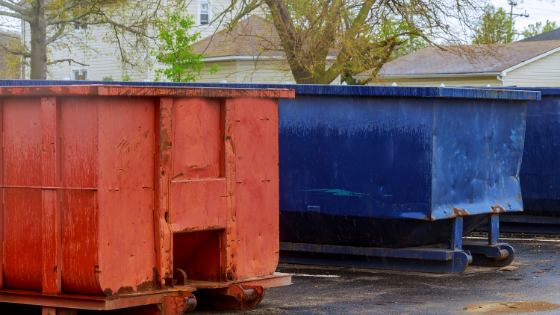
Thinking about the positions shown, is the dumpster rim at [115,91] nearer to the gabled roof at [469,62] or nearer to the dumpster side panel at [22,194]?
the dumpster side panel at [22,194]

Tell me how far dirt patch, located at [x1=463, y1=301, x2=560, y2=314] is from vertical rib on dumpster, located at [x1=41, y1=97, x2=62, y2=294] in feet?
10.6

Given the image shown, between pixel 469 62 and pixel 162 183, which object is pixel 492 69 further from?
pixel 162 183

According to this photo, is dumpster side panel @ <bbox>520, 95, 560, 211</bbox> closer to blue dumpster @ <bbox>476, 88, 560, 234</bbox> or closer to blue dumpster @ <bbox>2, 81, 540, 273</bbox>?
blue dumpster @ <bbox>476, 88, 560, 234</bbox>

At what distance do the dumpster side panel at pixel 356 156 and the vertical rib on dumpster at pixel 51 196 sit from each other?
3559mm

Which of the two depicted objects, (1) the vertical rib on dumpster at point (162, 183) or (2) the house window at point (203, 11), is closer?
(1) the vertical rib on dumpster at point (162, 183)

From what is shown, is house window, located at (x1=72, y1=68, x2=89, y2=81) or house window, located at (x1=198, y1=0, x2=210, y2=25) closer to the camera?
house window, located at (x1=198, y1=0, x2=210, y2=25)

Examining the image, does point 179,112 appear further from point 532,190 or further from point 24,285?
→ point 532,190

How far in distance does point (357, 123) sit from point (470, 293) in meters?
2.09

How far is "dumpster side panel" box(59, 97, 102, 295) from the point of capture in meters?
5.20

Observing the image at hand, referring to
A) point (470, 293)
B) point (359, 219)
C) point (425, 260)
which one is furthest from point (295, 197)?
point (470, 293)

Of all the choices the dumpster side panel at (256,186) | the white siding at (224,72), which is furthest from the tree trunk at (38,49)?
the dumpster side panel at (256,186)

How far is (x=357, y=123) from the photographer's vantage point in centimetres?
810

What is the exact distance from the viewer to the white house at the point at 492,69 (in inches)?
1187

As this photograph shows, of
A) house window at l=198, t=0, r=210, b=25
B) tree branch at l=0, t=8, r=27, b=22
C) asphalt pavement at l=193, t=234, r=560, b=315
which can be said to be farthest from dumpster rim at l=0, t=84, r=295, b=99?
house window at l=198, t=0, r=210, b=25
